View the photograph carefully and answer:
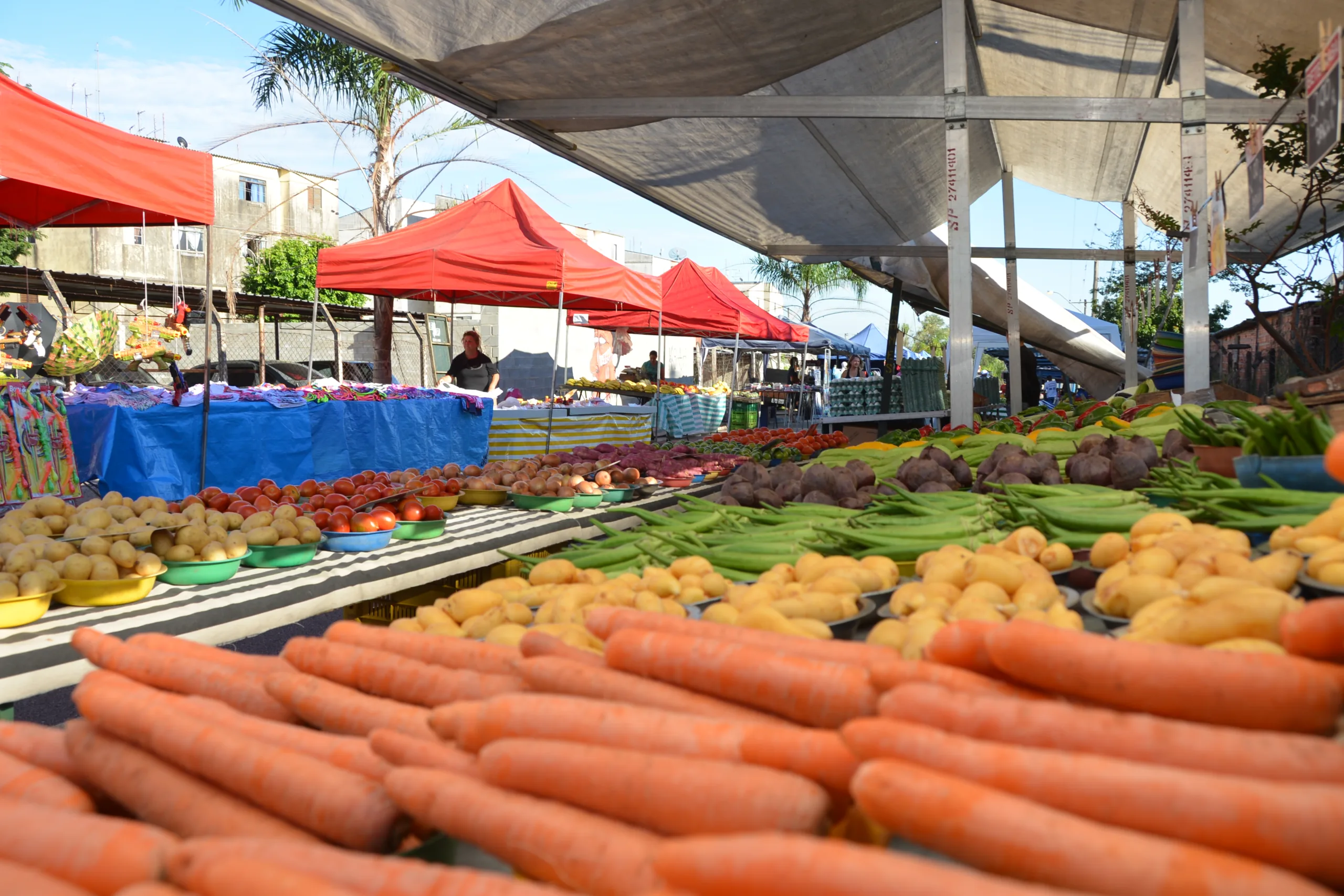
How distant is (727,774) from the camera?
3.38ft

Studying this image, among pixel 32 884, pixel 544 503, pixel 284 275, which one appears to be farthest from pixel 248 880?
pixel 284 275

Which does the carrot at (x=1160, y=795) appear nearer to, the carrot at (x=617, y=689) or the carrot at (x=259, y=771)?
the carrot at (x=617, y=689)

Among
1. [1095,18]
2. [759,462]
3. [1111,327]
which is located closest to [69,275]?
[759,462]

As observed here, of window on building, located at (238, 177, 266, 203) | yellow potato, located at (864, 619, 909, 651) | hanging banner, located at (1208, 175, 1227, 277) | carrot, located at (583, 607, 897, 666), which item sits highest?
window on building, located at (238, 177, 266, 203)

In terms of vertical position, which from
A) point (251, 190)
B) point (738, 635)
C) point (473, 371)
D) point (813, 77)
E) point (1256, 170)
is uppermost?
point (251, 190)

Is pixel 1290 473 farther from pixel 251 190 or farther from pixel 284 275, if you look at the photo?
pixel 251 190

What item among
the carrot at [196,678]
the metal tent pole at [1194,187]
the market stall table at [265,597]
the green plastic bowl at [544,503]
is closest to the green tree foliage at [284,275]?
the green plastic bowl at [544,503]

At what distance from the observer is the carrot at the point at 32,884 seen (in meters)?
0.99

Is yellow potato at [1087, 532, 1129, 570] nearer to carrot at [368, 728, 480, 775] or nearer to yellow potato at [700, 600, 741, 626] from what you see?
yellow potato at [700, 600, 741, 626]

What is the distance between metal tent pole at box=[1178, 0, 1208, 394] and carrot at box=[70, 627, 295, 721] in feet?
19.8

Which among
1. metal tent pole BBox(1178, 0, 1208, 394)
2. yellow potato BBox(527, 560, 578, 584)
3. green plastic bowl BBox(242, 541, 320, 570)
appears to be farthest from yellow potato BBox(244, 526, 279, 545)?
metal tent pole BBox(1178, 0, 1208, 394)

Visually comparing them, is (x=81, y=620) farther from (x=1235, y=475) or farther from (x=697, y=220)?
(x=697, y=220)

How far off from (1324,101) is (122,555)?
486 centimetres

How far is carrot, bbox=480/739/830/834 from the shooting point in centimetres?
99
